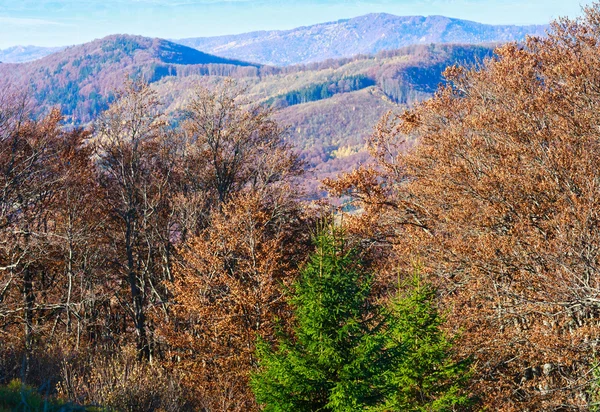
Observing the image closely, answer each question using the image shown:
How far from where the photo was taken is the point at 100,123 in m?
23.2

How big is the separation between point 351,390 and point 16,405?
21.7 ft

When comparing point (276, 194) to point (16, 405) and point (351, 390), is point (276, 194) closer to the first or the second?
point (351, 390)

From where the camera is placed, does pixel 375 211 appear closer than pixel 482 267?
No

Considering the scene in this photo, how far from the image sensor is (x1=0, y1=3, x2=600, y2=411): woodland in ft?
40.2

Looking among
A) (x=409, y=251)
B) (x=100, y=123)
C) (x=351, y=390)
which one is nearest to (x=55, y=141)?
(x=100, y=123)

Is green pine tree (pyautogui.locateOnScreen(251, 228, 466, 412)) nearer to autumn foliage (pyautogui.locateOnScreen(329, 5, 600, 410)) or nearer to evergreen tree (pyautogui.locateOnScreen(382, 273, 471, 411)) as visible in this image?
evergreen tree (pyautogui.locateOnScreen(382, 273, 471, 411))

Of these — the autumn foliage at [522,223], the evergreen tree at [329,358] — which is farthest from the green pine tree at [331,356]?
the autumn foliage at [522,223]

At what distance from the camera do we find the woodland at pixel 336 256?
1227cm

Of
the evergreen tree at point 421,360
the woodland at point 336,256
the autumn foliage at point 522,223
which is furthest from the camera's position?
the evergreen tree at point 421,360

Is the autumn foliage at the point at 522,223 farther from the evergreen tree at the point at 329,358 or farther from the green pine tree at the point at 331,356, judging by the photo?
the evergreen tree at the point at 329,358

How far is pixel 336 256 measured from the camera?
42.0 ft

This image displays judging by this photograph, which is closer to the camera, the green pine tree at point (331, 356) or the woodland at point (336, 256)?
the green pine tree at point (331, 356)

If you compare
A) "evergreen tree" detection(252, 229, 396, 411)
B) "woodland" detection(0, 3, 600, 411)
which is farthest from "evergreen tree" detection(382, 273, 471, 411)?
"evergreen tree" detection(252, 229, 396, 411)

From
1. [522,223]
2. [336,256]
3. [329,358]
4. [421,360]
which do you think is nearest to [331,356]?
[329,358]
